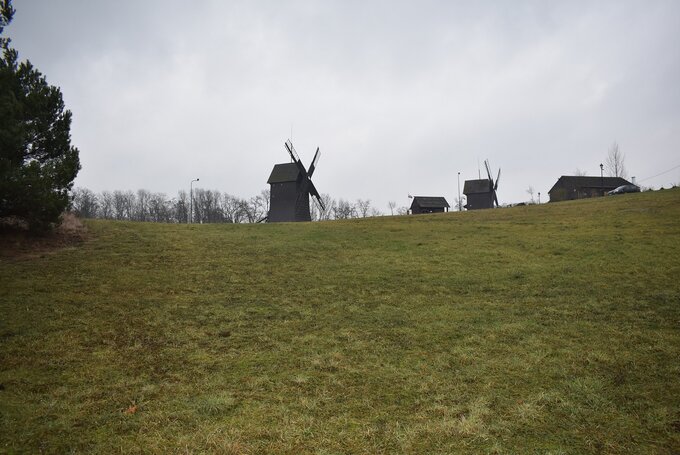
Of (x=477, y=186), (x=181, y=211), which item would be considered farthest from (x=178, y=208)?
(x=477, y=186)

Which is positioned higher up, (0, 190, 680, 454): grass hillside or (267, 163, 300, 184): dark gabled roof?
(267, 163, 300, 184): dark gabled roof

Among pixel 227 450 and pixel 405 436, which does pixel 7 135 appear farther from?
pixel 405 436

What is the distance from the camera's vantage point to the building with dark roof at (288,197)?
172ft


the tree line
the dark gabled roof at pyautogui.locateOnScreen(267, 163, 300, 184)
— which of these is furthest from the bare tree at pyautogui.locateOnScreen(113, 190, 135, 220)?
the dark gabled roof at pyautogui.locateOnScreen(267, 163, 300, 184)

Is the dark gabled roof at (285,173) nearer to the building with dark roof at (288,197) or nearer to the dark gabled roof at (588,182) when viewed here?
the building with dark roof at (288,197)

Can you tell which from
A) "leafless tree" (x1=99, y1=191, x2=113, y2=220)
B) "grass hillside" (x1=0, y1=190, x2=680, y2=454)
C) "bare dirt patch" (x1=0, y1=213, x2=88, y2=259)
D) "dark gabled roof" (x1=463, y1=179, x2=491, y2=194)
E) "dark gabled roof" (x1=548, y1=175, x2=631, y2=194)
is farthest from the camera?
"leafless tree" (x1=99, y1=191, x2=113, y2=220)

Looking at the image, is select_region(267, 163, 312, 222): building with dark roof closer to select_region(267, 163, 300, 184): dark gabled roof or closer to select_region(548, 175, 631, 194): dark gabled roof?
select_region(267, 163, 300, 184): dark gabled roof

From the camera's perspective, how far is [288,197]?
53438 millimetres

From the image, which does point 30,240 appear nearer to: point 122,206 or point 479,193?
point 479,193

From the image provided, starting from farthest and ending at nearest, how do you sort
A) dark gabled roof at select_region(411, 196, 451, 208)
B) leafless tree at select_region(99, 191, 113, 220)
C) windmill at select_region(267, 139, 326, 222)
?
leafless tree at select_region(99, 191, 113, 220) → dark gabled roof at select_region(411, 196, 451, 208) → windmill at select_region(267, 139, 326, 222)

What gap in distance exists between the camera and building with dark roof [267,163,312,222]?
5256 centimetres

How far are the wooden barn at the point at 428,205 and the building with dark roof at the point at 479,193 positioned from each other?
482 centimetres

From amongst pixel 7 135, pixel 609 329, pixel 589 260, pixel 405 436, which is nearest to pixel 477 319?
pixel 609 329

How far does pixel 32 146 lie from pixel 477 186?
2949 inches
